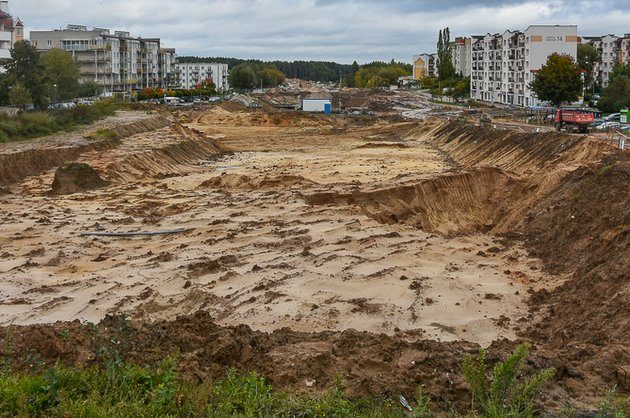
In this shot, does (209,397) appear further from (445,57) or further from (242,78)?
(242,78)

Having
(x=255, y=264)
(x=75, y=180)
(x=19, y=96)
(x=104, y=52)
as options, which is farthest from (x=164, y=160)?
(x=104, y=52)

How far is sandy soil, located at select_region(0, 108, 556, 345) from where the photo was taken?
14805mm

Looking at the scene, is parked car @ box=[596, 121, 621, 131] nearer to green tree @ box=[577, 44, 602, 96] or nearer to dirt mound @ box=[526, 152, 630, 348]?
dirt mound @ box=[526, 152, 630, 348]

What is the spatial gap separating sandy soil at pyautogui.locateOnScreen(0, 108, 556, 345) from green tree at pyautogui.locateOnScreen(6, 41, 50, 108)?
2392 cm

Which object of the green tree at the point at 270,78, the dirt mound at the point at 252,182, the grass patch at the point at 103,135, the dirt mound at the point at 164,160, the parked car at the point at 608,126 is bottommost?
the dirt mound at the point at 252,182

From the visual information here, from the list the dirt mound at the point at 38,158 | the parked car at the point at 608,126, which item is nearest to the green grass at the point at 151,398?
the dirt mound at the point at 38,158

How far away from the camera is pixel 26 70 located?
54.3m

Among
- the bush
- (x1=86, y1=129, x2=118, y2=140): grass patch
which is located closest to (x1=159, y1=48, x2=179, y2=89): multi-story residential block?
(x1=86, y1=129, x2=118, y2=140): grass patch

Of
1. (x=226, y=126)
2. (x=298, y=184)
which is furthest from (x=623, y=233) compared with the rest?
(x=226, y=126)

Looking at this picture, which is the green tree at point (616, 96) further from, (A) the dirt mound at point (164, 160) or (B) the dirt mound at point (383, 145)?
(A) the dirt mound at point (164, 160)

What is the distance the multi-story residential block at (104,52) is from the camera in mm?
103312

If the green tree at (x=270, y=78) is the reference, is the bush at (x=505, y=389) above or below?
below

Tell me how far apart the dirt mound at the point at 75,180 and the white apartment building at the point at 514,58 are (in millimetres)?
58768

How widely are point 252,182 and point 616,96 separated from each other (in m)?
50.3
